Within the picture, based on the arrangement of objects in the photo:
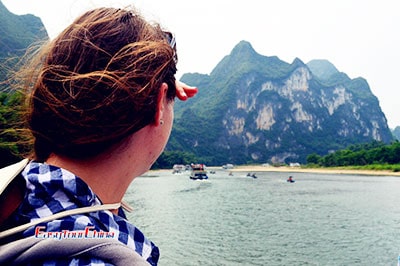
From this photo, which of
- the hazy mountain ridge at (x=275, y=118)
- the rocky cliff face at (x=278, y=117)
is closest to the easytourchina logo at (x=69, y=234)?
the hazy mountain ridge at (x=275, y=118)

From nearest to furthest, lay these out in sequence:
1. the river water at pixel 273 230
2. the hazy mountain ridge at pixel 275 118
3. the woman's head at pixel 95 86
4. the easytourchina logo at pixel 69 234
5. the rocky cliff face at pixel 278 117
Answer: the easytourchina logo at pixel 69 234 < the woman's head at pixel 95 86 < the river water at pixel 273 230 < the hazy mountain ridge at pixel 275 118 < the rocky cliff face at pixel 278 117

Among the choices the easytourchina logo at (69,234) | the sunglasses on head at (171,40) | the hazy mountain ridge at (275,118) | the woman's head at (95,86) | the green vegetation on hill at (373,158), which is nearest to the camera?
the easytourchina logo at (69,234)

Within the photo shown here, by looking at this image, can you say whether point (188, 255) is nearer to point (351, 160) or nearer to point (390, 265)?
point (390, 265)

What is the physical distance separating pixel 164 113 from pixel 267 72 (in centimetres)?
14111

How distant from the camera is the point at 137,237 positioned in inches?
25.9

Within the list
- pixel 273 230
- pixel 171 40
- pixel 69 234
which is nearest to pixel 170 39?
pixel 171 40

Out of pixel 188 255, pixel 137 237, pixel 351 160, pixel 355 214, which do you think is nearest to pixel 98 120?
pixel 137 237

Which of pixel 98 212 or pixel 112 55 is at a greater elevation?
pixel 112 55

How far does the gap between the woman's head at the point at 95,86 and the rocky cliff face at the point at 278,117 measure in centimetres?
11296

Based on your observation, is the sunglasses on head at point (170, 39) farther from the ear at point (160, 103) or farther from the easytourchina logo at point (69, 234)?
the easytourchina logo at point (69, 234)

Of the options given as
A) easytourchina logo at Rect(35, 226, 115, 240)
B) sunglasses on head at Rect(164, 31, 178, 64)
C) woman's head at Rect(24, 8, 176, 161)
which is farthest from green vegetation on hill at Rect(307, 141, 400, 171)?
easytourchina logo at Rect(35, 226, 115, 240)

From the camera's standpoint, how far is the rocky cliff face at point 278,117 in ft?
395

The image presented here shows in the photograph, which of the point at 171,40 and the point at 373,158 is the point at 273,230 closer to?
the point at 171,40

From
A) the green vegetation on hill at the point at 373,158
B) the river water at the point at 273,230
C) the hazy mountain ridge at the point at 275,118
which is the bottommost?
the river water at the point at 273,230
